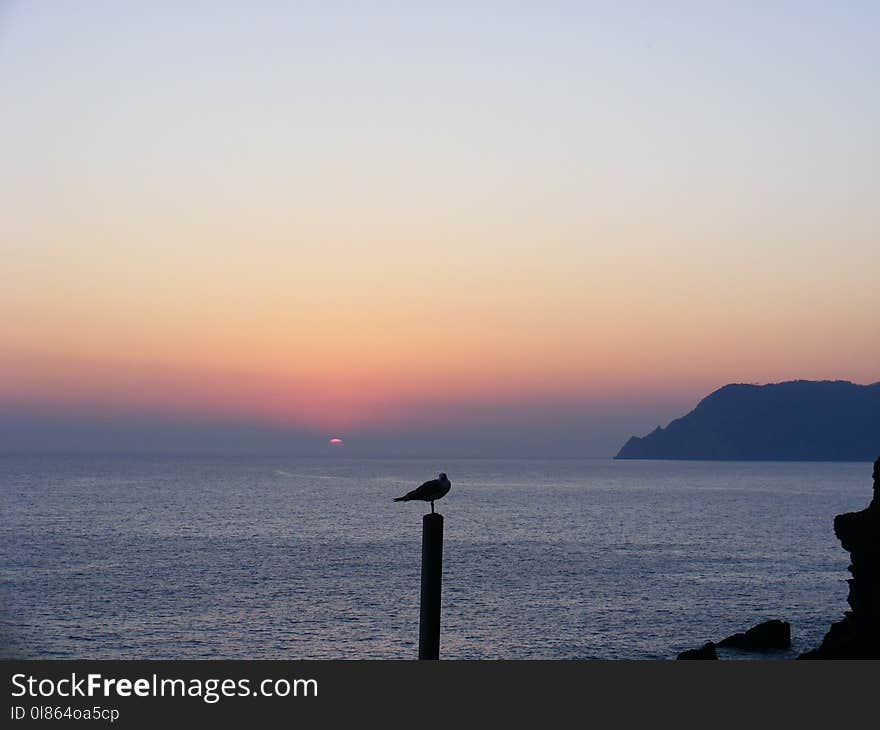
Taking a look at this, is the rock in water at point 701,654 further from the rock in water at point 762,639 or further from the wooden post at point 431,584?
the wooden post at point 431,584

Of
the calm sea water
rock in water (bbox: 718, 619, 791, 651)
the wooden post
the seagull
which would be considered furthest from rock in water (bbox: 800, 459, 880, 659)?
the wooden post

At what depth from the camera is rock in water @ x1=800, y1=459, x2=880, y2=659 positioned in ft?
144

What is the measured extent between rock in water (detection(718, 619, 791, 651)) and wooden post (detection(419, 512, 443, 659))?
185 feet

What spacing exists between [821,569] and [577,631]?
1814 inches

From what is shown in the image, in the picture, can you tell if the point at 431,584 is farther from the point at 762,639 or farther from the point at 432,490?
the point at 762,639

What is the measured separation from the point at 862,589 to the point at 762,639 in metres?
18.6

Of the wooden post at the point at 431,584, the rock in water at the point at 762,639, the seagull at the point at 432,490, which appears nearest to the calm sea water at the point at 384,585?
the rock in water at the point at 762,639

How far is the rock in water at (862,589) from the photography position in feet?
144

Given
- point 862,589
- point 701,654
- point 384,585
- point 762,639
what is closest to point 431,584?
point 862,589

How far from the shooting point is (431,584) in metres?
11.9

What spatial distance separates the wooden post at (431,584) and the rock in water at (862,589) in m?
36.9
